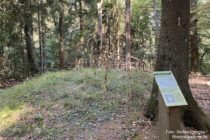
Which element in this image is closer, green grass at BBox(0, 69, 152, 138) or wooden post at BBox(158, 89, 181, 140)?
wooden post at BBox(158, 89, 181, 140)

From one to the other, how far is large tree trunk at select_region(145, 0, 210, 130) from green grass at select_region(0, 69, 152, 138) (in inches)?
43.7

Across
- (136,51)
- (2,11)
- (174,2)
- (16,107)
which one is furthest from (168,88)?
(136,51)

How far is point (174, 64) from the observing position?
18.4ft

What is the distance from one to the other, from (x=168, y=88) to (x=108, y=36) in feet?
54.4

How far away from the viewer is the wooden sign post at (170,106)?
144 inches

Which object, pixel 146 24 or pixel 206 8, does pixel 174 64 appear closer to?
pixel 206 8

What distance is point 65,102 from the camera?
7.03m

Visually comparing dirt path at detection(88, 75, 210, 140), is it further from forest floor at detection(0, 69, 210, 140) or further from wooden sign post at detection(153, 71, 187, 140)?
wooden sign post at detection(153, 71, 187, 140)

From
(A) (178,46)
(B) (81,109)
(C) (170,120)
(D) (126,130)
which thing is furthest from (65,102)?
(C) (170,120)

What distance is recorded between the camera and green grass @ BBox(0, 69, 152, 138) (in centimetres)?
630

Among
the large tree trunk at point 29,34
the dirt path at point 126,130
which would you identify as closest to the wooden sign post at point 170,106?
the dirt path at point 126,130

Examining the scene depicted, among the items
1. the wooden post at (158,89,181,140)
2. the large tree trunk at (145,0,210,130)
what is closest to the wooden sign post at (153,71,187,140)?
the wooden post at (158,89,181,140)

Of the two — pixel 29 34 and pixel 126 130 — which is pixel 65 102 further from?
pixel 29 34

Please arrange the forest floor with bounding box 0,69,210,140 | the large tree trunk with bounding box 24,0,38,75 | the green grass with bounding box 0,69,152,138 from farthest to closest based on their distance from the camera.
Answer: the large tree trunk with bounding box 24,0,38,75
the green grass with bounding box 0,69,152,138
the forest floor with bounding box 0,69,210,140
